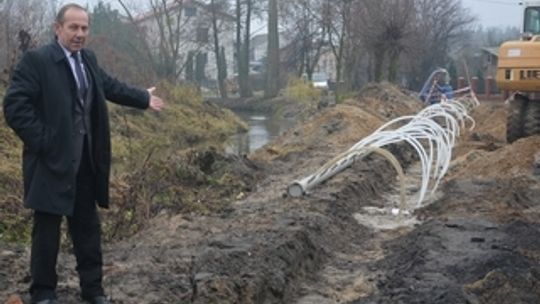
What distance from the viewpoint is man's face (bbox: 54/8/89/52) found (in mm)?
4828

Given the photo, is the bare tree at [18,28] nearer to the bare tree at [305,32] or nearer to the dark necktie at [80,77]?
Answer: the dark necktie at [80,77]

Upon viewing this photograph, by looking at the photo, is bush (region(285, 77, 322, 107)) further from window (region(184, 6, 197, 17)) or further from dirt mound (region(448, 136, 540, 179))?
dirt mound (region(448, 136, 540, 179))

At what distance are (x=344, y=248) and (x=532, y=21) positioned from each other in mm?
11082

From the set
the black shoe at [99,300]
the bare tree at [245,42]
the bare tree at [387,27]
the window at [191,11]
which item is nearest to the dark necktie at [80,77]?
the black shoe at [99,300]

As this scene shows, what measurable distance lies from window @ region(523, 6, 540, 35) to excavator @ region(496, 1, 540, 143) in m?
0.97

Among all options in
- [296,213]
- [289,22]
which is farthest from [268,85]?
[296,213]

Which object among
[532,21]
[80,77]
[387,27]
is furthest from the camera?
[387,27]

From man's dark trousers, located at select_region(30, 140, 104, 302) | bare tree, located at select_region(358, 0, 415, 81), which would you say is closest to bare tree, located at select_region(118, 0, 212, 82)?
bare tree, located at select_region(358, 0, 415, 81)

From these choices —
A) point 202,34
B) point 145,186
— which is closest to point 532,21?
point 145,186

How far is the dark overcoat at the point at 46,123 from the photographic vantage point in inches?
186

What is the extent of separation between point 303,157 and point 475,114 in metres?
12.8

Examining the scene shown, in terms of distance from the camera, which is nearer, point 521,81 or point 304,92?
point 521,81

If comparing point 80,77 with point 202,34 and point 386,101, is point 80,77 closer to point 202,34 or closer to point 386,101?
point 386,101

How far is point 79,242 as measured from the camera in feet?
16.9
